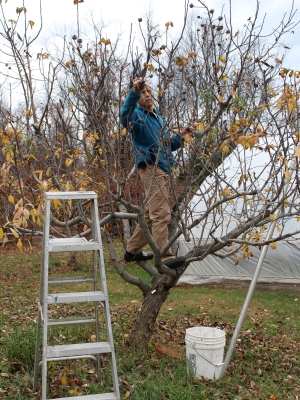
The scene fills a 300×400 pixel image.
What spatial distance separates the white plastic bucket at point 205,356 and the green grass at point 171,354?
0.23ft

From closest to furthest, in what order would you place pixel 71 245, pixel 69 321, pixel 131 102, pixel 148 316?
pixel 71 245 < pixel 131 102 < pixel 69 321 < pixel 148 316

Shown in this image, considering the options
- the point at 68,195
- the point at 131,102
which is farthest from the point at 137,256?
the point at 131,102

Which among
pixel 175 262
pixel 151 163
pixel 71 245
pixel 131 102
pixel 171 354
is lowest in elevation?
pixel 171 354

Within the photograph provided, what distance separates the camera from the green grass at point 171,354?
3682 mm

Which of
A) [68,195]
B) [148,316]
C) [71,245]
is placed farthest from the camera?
[148,316]

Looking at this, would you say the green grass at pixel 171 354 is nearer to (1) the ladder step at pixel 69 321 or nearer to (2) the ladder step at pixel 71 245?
(1) the ladder step at pixel 69 321

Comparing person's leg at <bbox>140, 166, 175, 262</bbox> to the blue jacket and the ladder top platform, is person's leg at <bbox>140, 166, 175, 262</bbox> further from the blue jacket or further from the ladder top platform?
the ladder top platform

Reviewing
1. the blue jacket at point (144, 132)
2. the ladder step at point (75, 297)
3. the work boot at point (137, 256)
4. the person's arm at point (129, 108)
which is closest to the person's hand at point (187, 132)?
the blue jacket at point (144, 132)

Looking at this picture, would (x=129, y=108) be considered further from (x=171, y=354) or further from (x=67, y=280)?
(x=171, y=354)

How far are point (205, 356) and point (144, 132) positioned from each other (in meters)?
1.95

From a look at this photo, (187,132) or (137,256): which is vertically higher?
(187,132)

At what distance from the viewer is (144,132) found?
4148mm

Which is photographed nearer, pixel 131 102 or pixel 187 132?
pixel 187 132

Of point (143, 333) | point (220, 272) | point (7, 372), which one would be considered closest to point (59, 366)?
point (7, 372)
